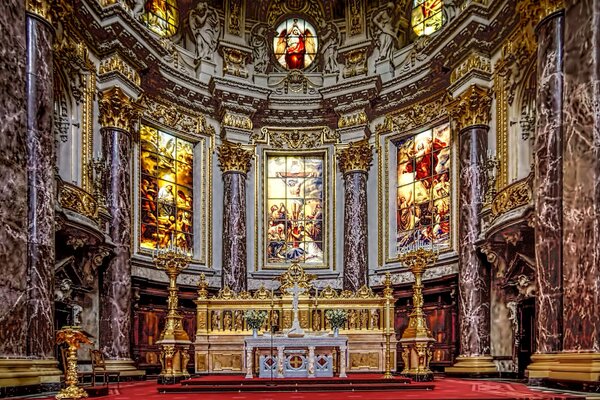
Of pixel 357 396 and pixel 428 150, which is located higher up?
pixel 428 150

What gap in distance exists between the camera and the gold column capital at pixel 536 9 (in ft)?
41.2

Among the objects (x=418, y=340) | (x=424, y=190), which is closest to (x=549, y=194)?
(x=418, y=340)

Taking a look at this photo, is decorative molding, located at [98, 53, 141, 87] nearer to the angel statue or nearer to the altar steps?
the angel statue

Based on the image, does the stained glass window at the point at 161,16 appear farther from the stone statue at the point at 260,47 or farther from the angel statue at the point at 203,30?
the stone statue at the point at 260,47

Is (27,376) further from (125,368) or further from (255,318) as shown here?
(125,368)

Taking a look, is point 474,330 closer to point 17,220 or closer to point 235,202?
point 235,202

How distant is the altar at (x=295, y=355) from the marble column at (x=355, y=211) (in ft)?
24.9

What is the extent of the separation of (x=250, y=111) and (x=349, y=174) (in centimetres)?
404

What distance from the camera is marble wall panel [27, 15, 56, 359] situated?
11.5m

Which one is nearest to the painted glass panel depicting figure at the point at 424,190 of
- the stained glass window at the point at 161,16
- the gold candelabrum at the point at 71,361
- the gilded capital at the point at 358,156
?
the gilded capital at the point at 358,156

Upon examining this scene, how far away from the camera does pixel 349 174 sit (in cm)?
2256

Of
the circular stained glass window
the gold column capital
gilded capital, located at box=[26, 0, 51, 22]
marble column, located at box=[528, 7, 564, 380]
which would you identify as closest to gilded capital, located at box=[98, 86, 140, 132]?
gilded capital, located at box=[26, 0, 51, 22]

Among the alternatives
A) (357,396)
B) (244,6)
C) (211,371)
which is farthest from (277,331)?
(244,6)

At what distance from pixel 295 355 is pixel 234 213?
29.5 feet
